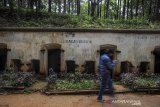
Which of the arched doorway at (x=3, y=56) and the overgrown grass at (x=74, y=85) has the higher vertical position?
the arched doorway at (x=3, y=56)

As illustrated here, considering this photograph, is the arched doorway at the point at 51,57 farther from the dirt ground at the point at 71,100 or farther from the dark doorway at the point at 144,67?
the dark doorway at the point at 144,67

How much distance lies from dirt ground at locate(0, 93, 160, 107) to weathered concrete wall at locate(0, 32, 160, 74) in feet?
15.3

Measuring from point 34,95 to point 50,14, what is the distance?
368 inches

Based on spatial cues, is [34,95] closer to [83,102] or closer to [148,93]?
[83,102]

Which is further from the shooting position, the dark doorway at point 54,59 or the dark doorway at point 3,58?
the dark doorway at point 54,59

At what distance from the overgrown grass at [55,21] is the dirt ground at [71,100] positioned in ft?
20.2

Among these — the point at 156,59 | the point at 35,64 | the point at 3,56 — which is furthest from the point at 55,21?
the point at 156,59

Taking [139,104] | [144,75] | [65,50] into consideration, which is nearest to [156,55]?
[144,75]

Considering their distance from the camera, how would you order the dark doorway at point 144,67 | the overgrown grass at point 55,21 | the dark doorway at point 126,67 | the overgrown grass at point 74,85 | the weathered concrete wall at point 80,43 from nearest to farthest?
1. the overgrown grass at point 74,85
2. the weathered concrete wall at point 80,43
3. the dark doorway at point 126,67
4. the dark doorway at point 144,67
5. the overgrown grass at point 55,21

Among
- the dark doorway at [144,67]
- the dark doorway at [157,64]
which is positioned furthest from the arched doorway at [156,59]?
the dark doorway at [144,67]

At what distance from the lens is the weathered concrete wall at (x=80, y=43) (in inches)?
684

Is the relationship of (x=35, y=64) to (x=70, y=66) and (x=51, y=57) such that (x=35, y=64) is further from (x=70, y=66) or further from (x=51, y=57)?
(x=70, y=66)

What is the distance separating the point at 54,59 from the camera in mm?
17781

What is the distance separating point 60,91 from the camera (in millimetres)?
13531
